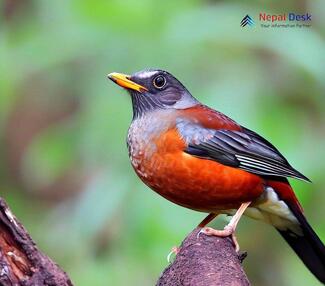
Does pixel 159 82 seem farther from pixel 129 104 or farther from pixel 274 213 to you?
pixel 274 213

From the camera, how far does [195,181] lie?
5.45 metres

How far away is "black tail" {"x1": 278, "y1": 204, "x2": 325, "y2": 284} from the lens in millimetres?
5707

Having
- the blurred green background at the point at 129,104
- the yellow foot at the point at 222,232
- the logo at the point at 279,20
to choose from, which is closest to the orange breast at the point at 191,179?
the blurred green background at the point at 129,104

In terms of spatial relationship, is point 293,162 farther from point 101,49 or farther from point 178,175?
point 101,49

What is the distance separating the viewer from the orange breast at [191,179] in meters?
5.44

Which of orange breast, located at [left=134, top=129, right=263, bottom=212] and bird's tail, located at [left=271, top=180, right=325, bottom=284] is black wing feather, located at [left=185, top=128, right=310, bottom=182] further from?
bird's tail, located at [left=271, top=180, right=325, bottom=284]

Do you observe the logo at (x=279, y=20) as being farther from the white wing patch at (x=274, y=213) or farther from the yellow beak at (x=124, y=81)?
the white wing patch at (x=274, y=213)

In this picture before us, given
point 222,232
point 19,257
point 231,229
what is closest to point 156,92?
point 231,229

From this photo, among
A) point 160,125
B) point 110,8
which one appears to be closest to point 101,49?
point 110,8

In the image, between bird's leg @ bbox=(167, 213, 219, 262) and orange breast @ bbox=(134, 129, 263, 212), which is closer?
bird's leg @ bbox=(167, 213, 219, 262)

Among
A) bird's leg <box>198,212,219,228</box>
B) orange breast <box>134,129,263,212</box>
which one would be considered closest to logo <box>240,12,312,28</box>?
orange breast <box>134,129,263,212</box>

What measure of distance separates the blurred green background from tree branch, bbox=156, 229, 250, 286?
0.63 metres

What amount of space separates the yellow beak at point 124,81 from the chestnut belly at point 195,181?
0.58 m

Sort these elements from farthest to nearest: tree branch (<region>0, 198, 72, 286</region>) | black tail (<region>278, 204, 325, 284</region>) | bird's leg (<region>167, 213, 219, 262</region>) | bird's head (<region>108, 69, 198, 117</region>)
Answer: bird's head (<region>108, 69, 198, 117</region>), black tail (<region>278, 204, 325, 284</region>), bird's leg (<region>167, 213, 219, 262</region>), tree branch (<region>0, 198, 72, 286</region>)
